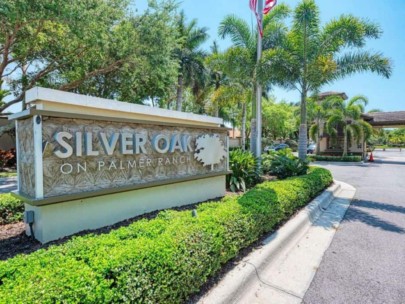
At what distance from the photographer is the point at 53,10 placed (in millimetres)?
8742

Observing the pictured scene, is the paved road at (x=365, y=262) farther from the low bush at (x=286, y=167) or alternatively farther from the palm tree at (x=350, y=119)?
the palm tree at (x=350, y=119)

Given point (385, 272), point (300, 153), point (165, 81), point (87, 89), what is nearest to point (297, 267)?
point (385, 272)

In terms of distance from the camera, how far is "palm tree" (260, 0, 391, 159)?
1016 centimetres

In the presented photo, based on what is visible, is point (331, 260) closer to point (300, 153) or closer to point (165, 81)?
point (300, 153)

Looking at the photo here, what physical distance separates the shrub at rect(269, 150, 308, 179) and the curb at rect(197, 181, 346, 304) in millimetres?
3245

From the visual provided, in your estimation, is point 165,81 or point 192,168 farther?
point 165,81

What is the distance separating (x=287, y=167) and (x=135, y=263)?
888 centimetres

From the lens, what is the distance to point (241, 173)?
29.0ft

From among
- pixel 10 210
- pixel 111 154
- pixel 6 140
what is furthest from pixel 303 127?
pixel 6 140

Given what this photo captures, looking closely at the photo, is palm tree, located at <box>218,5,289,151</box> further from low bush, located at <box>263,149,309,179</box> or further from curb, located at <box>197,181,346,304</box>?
curb, located at <box>197,181,346,304</box>

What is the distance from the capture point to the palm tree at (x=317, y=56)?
10.2 meters

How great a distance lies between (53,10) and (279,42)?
10285mm

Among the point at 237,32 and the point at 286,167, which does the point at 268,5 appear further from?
the point at 286,167

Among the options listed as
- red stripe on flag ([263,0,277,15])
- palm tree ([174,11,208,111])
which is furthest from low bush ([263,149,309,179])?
palm tree ([174,11,208,111])
